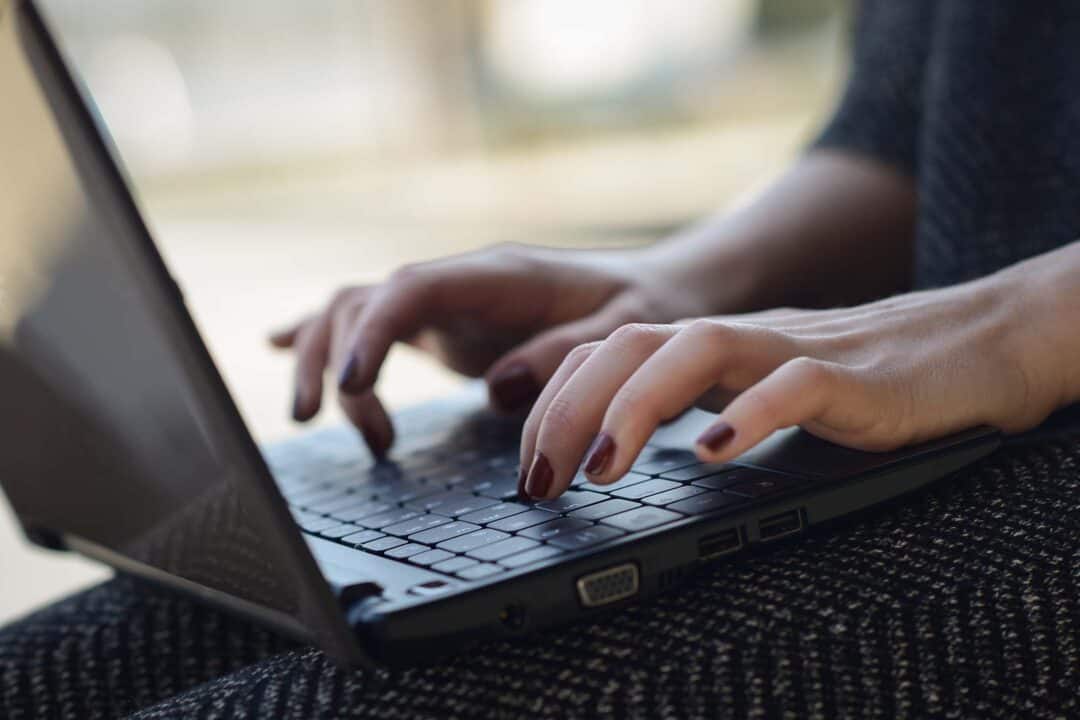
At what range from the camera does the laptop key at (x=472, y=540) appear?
459mm

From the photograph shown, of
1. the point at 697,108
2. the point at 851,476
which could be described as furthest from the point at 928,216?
the point at 697,108

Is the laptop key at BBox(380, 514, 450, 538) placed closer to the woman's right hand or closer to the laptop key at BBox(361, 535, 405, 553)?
the laptop key at BBox(361, 535, 405, 553)

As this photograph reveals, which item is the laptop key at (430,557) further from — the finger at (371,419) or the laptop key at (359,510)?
the finger at (371,419)

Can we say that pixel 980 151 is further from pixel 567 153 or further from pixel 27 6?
pixel 567 153

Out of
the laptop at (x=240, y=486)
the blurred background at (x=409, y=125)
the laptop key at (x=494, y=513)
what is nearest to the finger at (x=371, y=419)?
the laptop at (x=240, y=486)

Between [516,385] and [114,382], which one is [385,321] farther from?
[114,382]

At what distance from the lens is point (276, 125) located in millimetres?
4113

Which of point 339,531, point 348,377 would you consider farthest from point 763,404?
point 348,377

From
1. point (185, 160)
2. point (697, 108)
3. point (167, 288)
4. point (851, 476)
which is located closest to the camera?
point (167, 288)

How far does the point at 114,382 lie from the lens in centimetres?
46

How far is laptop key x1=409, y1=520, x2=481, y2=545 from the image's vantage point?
0.48 metres

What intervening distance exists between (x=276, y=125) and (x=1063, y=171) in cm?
364

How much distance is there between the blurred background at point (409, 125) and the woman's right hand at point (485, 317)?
6.26ft

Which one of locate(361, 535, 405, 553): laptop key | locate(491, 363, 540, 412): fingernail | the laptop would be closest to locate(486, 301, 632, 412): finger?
locate(491, 363, 540, 412): fingernail
